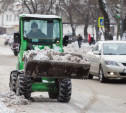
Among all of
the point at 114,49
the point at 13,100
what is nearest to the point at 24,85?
the point at 13,100

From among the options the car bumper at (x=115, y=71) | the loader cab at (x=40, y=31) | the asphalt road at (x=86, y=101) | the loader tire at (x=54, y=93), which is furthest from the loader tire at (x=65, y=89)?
the car bumper at (x=115, y=71)

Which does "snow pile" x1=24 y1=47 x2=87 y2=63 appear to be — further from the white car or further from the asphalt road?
the white car

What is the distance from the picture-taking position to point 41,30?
48.4ft

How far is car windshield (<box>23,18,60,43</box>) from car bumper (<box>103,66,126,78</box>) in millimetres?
4619

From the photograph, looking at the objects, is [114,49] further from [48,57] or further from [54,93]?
[48,57]

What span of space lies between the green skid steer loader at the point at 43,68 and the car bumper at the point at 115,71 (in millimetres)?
4619

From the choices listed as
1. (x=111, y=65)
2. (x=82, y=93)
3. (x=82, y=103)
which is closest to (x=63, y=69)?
(x=82, y=103)

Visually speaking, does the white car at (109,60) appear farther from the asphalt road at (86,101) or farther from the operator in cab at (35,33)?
the operator in cab at (35,33)

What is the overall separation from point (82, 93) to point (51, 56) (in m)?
3.82

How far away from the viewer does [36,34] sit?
14.7 m

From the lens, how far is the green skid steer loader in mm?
12070

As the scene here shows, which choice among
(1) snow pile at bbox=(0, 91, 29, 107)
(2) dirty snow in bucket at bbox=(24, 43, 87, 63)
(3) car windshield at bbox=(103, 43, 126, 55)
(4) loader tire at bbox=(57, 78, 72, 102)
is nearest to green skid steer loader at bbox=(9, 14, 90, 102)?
(4) loader tire at bbox=(57, 78, 72, 102)

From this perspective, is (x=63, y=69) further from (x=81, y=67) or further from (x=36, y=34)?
(x=36, y=34)

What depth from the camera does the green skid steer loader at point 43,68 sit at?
12.1 m
